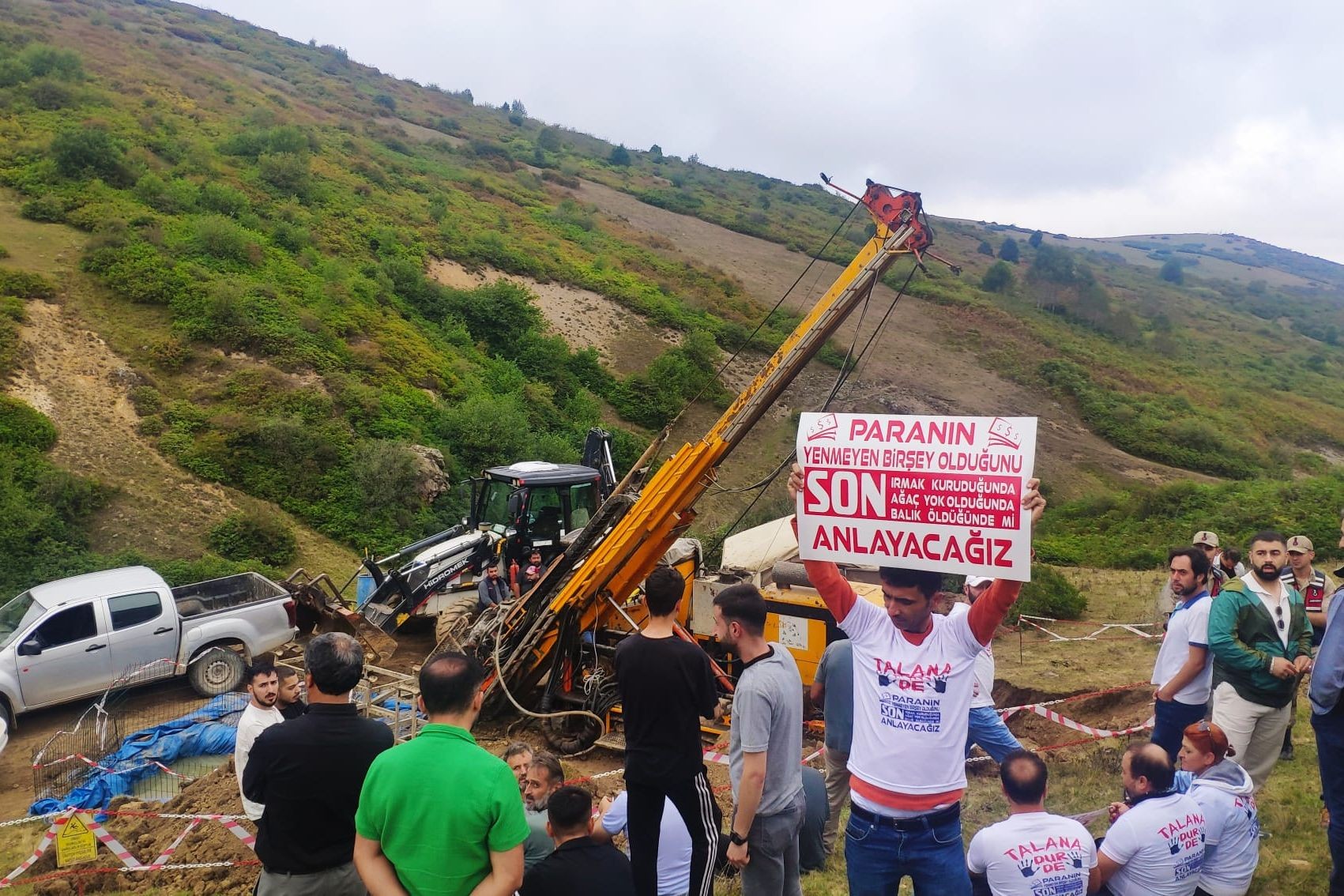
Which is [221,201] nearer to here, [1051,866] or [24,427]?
[24,427]

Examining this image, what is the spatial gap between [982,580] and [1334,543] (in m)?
18.2

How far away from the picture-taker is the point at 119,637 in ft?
33.1

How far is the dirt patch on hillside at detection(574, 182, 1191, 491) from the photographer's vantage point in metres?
34.9

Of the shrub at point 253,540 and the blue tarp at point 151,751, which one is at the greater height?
the blue tarp at point 151,751

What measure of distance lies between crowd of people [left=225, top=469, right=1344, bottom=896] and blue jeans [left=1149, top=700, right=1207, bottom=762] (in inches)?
33.9

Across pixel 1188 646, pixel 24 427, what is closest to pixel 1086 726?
pixel 1188 646

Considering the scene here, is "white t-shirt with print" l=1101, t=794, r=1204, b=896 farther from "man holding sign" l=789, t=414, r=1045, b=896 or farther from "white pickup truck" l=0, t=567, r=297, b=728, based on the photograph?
"white pickup truck" l=0, t=567, r=297, b=728

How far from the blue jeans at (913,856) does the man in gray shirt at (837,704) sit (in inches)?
72.2

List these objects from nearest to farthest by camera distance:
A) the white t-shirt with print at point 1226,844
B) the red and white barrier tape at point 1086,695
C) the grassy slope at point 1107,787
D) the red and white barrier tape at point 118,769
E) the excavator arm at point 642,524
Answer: the white t-shirt with print at point 1226,844 → the grassy slope at point 1107,787 → the excavator arm at point 642,524 → the red and white barrier tape at point 118,769 → the red and white barrier tape at point 1086,695

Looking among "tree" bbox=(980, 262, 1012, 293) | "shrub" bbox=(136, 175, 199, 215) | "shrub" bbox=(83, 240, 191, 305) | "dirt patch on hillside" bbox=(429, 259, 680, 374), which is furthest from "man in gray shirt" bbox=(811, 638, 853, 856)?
"tree" bbox=(980, 262, 1012, 293)

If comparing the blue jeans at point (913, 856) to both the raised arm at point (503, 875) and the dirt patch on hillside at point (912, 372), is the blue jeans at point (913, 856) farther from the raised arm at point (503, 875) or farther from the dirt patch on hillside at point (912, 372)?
the dirt patch on hillside at point (912, 372)

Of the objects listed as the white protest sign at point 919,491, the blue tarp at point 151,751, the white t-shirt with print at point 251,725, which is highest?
the white protest sign at point 919,491

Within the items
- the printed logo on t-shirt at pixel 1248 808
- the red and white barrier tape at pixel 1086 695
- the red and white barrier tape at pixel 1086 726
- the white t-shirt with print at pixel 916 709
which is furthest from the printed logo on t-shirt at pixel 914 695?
the red and white barrier tape at pixel 1086 695

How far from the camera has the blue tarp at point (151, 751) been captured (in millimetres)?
7578
